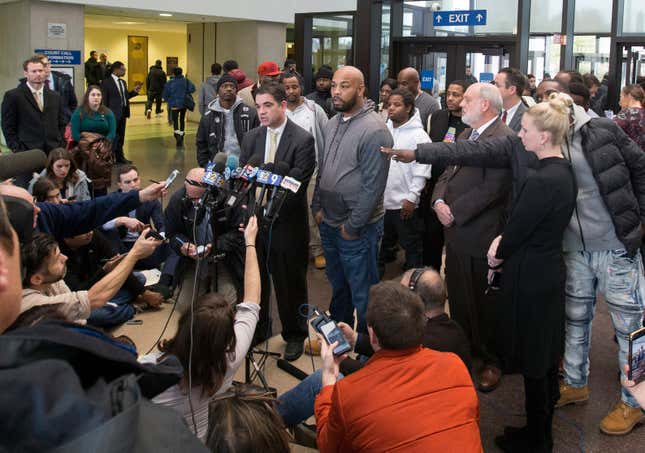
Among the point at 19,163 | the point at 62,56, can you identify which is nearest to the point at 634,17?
the point at 19,163

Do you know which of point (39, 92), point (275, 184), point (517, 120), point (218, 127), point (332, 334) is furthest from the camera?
point (39, 92)

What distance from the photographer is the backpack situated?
871 millimetres

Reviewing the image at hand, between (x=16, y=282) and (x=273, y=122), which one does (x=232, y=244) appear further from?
(x=16, y=282)

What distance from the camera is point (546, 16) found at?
10.3m

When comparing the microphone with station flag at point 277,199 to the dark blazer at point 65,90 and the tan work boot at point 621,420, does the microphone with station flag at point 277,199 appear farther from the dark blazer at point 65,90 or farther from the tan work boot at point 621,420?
the dark blazer at point 65,90

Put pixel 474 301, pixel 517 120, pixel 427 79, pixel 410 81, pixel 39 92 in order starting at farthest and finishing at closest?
pixel 427 79
pixel 39 92
pixel 410 81
pixel 517 120
pixel 474 301

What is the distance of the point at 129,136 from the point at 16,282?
15.6m

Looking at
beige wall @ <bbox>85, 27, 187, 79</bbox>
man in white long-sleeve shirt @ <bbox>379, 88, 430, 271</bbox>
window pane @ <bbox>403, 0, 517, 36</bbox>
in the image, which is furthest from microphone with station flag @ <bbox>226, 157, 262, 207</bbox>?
A: beige wall @ <bbox>85, 27, 187, 79</bbox>

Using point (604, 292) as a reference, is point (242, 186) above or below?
above

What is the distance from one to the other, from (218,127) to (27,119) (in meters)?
2.92

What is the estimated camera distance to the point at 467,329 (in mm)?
4340

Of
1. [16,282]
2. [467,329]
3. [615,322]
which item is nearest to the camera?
[16,282]

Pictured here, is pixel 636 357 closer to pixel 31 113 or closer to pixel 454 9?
pixel 31 113

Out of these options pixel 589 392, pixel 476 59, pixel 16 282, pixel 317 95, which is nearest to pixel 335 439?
pixel 16 282
